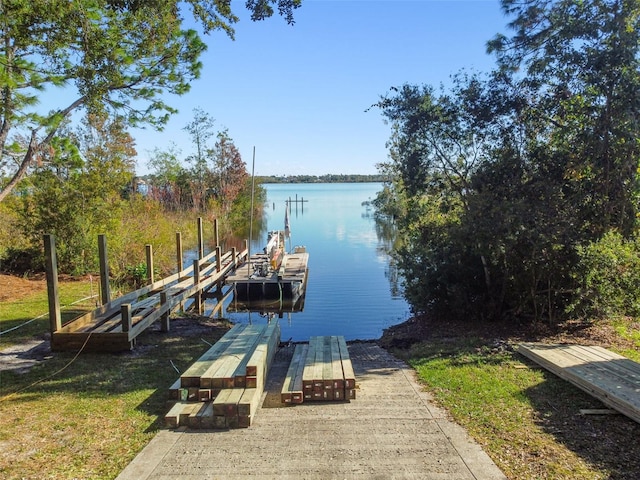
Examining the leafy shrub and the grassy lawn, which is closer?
the grassy lawn

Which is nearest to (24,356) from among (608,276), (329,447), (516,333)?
(329,447)

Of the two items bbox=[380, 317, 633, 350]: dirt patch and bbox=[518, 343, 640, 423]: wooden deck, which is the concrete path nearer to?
bbox=[518, 343, 640, 423]: wooden deck

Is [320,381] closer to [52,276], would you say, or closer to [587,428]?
[587,428]

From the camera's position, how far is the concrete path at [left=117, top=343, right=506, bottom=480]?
4102 mm

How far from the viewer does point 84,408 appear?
18.5ft

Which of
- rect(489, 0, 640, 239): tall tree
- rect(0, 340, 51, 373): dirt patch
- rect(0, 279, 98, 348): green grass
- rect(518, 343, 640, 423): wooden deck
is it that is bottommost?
rect(0, 279, 98, 348): green grass

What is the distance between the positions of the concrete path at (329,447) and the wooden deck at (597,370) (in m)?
1.80

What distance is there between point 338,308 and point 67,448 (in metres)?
12.2

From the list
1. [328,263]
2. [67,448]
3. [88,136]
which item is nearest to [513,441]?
[67,448]

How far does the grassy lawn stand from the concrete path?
395 mm

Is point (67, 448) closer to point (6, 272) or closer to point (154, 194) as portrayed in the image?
point (6, 272)

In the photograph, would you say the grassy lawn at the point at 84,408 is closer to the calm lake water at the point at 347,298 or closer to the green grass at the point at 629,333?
the calm lake water at the point at 347,298

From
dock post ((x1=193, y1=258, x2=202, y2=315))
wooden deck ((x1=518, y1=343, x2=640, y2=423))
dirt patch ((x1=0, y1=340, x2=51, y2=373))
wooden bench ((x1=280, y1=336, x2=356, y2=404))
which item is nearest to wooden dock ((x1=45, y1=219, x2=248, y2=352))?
dirt patch ((x1=0, y1=340, x2=51, y2=373))

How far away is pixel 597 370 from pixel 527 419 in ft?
5.44
